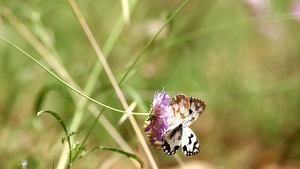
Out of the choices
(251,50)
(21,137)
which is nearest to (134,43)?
(21,137)

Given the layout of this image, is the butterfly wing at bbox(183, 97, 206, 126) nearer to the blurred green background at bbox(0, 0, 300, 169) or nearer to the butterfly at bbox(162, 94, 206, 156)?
the butterfly at bbox(162, 94, 206, 156)

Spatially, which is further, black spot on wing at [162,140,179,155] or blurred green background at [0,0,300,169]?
blurred green background at [0,0,300,169]

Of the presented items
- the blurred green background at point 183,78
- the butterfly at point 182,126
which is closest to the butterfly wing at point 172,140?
the butterfly at point 182,126

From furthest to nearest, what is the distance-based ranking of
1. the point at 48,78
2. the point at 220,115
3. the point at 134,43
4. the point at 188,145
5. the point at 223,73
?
the point at 223,73, the point at 220,115, the point at 134,43, the point at 48,78, the point at 188,145

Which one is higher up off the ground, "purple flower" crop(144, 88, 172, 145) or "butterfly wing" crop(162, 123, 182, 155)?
"purple flower" crop(144, 88, 172, 145)

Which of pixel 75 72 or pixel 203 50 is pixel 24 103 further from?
pixel 203 50

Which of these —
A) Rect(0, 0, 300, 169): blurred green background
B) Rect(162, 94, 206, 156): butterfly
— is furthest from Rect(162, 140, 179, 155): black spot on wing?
Rect(0, 0, 300, 169): blurred green background

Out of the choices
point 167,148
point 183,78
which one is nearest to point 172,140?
point 167,148
